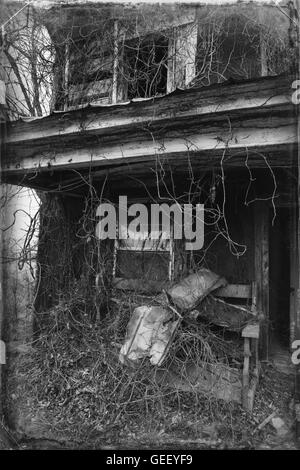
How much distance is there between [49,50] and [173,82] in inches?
98.5

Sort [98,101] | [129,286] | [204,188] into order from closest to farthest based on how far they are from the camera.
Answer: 1. [204,188]
2. [129,286]
3. [98,101]

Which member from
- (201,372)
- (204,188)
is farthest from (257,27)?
(201,372)

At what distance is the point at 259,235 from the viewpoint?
4.97 m

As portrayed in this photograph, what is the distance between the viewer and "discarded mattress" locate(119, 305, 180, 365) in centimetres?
375

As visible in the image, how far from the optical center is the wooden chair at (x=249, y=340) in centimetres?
386

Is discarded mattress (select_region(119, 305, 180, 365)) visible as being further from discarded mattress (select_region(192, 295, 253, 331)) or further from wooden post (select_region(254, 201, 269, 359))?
wooden post (select_region(254, 201, 269, 359))

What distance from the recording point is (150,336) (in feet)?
12.6

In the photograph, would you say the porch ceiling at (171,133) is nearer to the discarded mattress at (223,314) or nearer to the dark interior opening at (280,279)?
the discarded mattress at (223,314)

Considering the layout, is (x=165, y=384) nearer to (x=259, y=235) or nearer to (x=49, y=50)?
(x=259, y=235)

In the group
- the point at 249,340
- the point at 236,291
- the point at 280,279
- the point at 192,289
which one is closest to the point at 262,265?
the point at 236,291

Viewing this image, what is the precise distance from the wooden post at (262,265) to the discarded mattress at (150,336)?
1.64 meters

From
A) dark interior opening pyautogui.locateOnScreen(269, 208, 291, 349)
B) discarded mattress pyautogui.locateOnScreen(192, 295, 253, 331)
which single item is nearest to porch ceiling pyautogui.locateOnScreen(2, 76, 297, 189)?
discarded mattress pyautogui.locateOnScreen(192, 295, 253, 331)

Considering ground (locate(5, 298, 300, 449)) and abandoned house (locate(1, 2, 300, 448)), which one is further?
ground (locate(5, 298, 300, 449))

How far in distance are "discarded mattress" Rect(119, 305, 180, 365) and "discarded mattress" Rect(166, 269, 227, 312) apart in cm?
19
